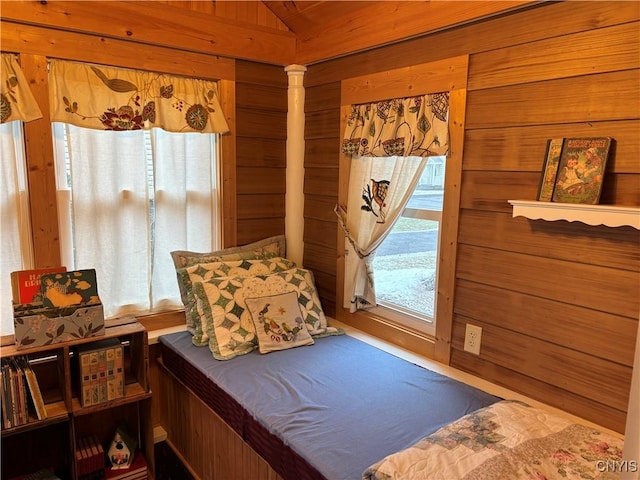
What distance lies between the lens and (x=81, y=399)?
6.61ft

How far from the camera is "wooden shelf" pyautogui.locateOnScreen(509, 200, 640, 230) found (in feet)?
4.57

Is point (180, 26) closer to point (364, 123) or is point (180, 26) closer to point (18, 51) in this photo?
point (18, 51)

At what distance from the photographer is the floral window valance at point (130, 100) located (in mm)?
2174

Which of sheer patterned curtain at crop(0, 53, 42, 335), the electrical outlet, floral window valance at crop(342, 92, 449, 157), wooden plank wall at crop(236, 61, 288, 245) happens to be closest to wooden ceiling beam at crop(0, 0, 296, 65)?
wooden plank wall at crop(236, 61, 288, 245)

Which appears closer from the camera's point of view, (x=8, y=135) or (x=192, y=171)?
(x=8, y=135)

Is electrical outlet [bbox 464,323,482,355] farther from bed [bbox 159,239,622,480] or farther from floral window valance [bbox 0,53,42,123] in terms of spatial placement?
floral window valance [bbox 0,53,42,123]

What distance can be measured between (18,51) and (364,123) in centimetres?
161

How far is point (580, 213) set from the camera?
1.50m

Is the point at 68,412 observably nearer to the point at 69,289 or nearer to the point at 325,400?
the point at 69,289

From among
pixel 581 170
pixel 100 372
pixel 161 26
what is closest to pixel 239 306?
pixel 100 372

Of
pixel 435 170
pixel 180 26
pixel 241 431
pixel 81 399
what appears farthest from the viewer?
pixel 180 26

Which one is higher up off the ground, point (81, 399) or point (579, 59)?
point (579, 59)

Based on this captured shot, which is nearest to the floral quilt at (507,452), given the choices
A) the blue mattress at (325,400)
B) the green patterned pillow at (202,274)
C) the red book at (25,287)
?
the blue mattress at (325,400)

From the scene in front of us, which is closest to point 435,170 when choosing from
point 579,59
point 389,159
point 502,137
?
point 389,159
